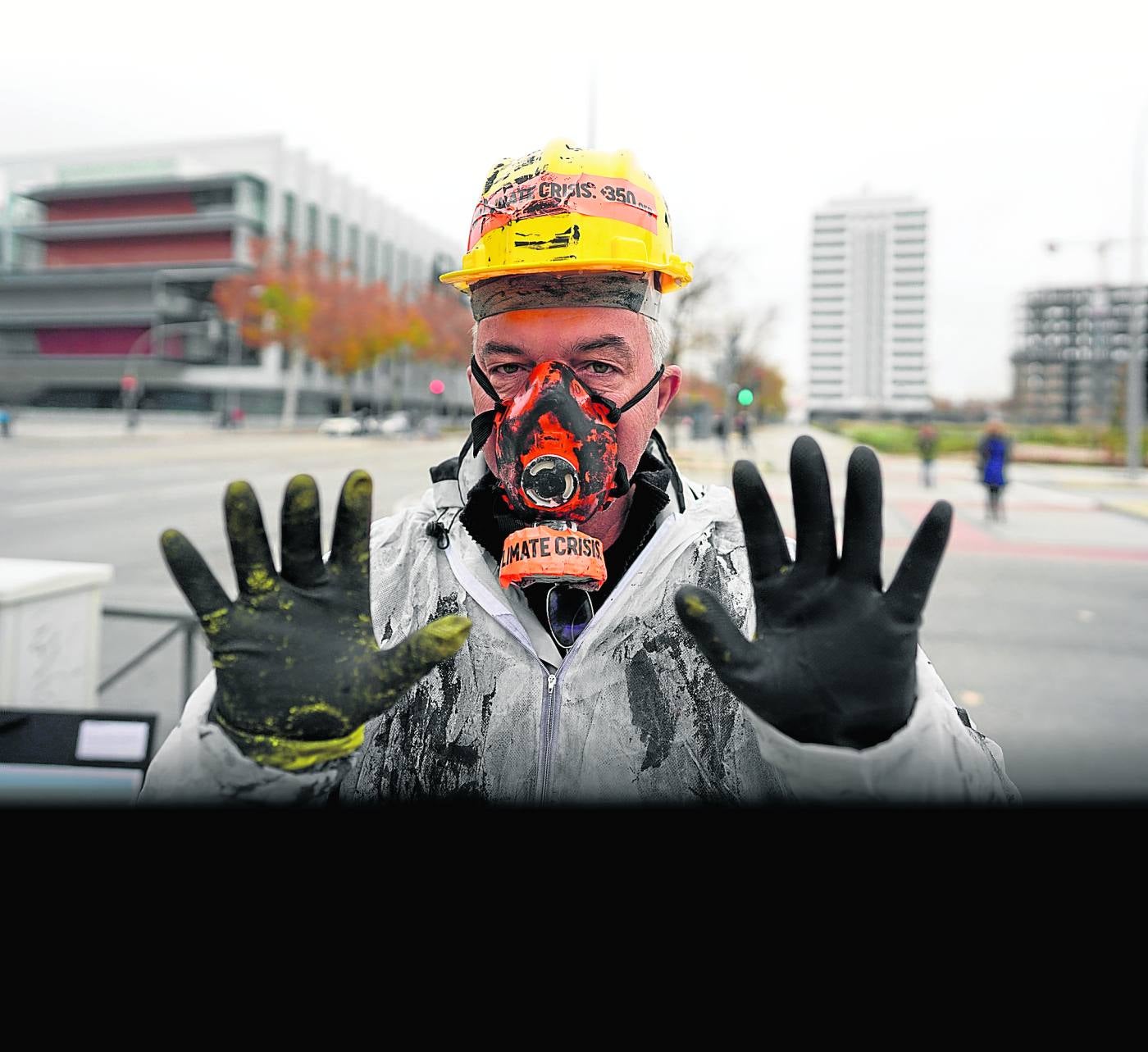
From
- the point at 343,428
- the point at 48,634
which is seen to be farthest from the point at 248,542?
the point at 343,428

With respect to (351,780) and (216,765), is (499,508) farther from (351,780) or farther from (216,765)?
(216,765)

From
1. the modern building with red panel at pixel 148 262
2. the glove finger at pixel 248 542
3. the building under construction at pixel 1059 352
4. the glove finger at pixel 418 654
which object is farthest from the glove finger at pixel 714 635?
the building under construction at pixel 1059 352

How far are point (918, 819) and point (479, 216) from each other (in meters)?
1.24

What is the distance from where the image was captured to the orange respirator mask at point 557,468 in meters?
1.40

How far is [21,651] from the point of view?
3.15 metres

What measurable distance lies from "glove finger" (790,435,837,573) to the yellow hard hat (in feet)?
1.87

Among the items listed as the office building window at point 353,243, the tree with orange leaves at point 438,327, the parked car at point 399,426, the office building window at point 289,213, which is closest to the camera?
the parked car at point 399,426

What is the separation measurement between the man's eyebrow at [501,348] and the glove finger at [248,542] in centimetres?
60

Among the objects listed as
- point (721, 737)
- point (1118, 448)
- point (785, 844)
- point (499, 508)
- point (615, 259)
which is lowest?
point (721, 737)

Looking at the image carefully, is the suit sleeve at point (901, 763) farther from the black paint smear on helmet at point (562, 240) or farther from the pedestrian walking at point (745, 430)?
the pedestrian walking at point (745, 430)

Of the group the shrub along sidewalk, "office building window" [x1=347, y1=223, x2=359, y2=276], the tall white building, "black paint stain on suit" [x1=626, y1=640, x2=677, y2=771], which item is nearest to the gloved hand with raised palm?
"black paint stain on suit" [x1=626, y1=640, x2=677, y2=771]

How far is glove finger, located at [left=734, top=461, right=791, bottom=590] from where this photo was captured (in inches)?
40.2

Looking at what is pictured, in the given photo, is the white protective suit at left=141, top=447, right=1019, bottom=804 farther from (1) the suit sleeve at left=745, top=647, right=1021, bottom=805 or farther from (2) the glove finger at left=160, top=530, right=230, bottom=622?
(2) the glove finger at left=160, top=530, right=230, bottom=622

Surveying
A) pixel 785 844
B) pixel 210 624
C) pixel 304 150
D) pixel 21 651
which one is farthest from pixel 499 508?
pixel 304 150
